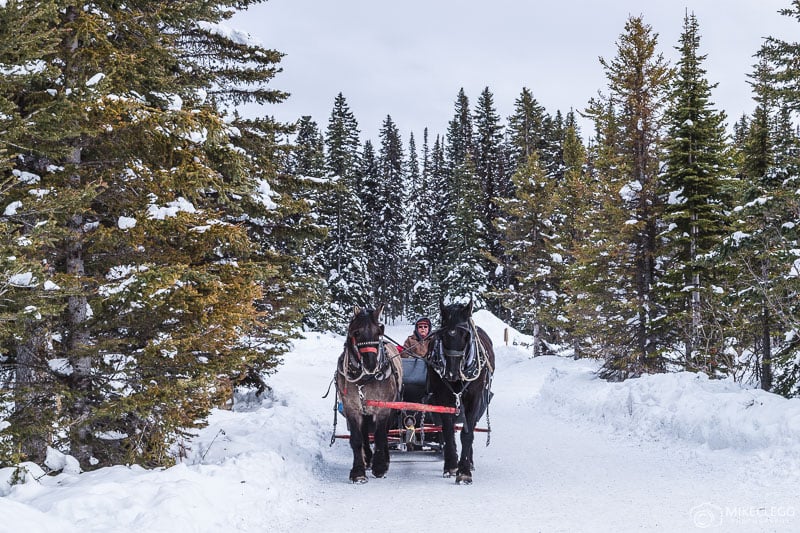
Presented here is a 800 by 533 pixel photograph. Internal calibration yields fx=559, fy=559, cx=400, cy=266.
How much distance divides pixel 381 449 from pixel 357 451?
17.5 inches

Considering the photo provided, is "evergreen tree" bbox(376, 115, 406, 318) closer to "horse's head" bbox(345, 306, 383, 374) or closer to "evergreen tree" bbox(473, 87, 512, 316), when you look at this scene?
"evergreen tree" bbox(473, 87, 512, 316)

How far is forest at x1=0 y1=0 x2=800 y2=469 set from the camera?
20.3 ft

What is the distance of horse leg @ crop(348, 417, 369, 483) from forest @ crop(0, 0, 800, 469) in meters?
1.90

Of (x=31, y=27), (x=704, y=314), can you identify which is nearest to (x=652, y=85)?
(x=704, y=314)

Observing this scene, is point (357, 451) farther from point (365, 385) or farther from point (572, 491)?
point (572, 491)

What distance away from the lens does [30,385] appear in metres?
6.40

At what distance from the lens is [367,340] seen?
8.01m

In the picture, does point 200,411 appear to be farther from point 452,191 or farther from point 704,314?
point 452,191

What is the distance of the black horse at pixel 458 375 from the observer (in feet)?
26.2

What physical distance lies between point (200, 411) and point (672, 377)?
31.0ft

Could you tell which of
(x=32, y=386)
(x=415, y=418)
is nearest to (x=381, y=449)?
(x=415, y=418)

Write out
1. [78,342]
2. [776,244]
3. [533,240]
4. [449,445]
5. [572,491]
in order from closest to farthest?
[78,342]
[572,491]
[449,445]
[776,244]
[533,240]

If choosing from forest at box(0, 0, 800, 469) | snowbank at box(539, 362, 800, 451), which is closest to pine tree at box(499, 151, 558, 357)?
forest at box(0, 0, 800, 469)

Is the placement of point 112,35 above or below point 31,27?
above
